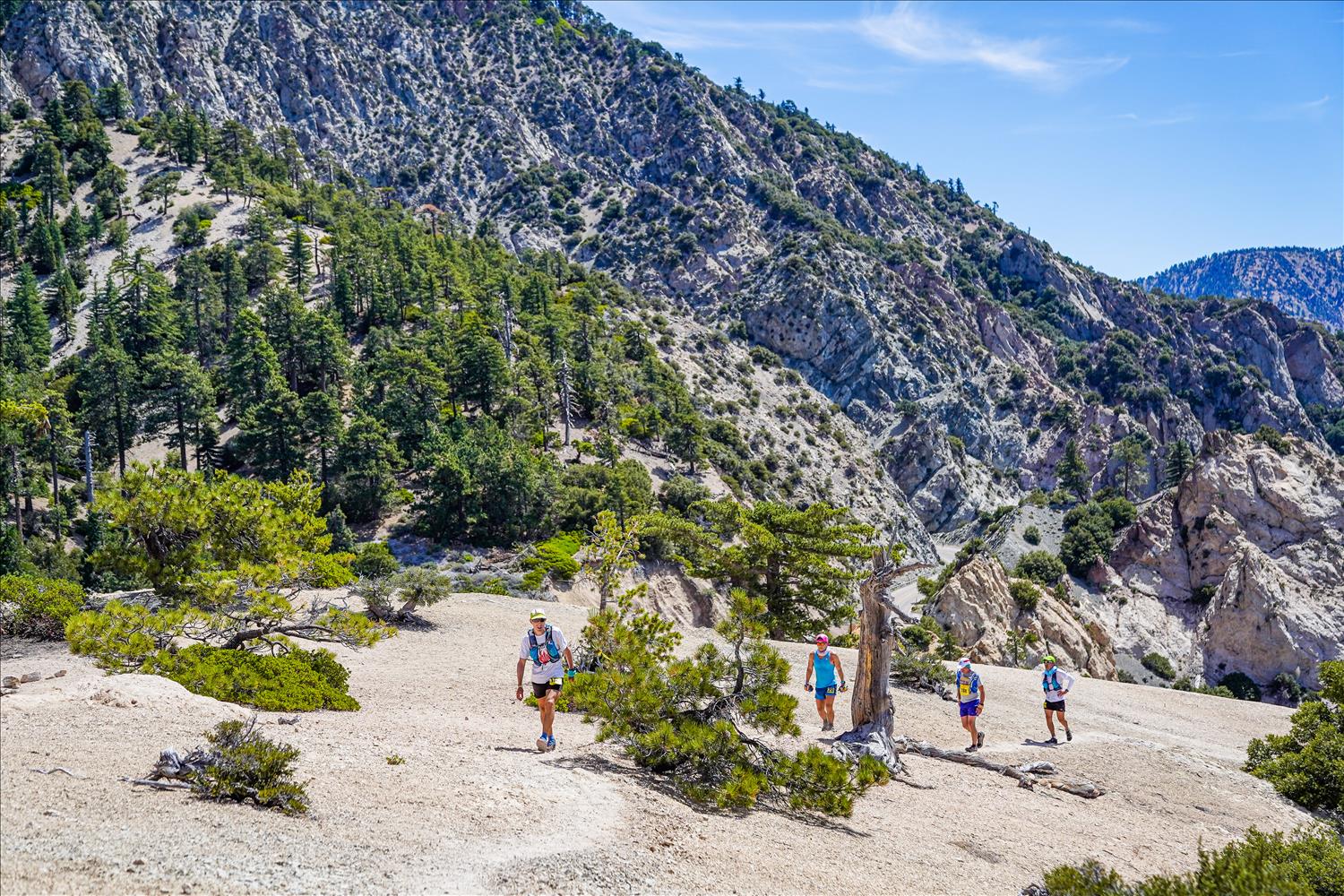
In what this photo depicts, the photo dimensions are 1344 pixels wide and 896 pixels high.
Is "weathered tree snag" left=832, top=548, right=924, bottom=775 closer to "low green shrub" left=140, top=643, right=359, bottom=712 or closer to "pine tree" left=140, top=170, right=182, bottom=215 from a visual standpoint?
"low green shrub" left=140, top=643, right=359, bottom=712

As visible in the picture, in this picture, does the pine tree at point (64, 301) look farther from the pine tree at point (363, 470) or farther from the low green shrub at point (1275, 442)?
the low green shrub at point (1275, 442)

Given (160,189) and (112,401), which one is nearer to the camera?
(112,401)

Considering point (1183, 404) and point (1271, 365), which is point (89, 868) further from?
point (1271, 365)

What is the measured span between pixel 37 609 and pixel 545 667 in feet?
44.0

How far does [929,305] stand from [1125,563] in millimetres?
83833

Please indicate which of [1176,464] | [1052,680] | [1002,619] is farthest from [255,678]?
[1176,464]

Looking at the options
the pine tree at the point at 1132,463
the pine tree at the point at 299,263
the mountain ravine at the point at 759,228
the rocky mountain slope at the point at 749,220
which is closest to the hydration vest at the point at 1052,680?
the pine tree at the point at 299,263

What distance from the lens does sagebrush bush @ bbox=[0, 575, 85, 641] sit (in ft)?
53.2

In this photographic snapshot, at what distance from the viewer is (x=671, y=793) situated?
9.31 m

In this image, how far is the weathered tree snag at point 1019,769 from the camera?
1257 cm

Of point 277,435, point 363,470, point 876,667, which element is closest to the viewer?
point 876,667

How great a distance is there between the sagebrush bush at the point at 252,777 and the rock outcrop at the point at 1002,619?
31470 millimetres

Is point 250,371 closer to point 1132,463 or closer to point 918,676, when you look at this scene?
point 918,676

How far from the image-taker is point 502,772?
886 cm
